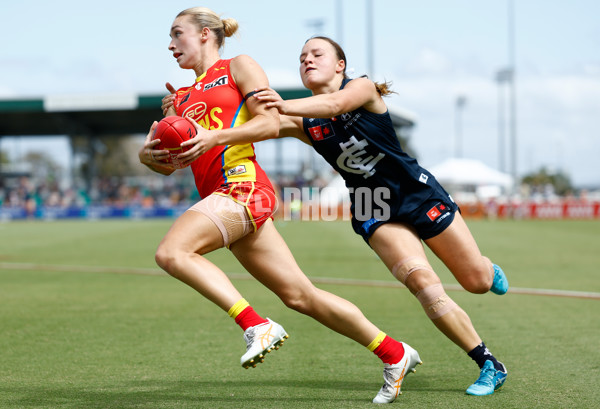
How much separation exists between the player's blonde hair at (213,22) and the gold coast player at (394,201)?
0.52 m

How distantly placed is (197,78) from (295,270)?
1427mm

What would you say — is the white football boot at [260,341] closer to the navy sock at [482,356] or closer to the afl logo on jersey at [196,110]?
the afl logo on jersey at [196,110]

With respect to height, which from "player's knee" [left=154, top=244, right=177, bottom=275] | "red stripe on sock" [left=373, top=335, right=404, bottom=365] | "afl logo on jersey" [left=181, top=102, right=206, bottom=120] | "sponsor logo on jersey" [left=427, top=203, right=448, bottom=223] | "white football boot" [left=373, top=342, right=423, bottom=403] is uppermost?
"afl logo on jersey" [left=181, top=102, right=206, bottom=120]

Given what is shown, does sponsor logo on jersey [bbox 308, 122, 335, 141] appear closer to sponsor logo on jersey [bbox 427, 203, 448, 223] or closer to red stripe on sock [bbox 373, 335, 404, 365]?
sponsor logo on jersey [bbox 427, 203, 448, 223]

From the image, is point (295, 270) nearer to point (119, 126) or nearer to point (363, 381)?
point (363, 381)

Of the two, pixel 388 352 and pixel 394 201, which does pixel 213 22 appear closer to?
pixel 394 201

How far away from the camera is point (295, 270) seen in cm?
467

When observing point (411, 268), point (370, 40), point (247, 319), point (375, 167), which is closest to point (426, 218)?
point (411, 268)

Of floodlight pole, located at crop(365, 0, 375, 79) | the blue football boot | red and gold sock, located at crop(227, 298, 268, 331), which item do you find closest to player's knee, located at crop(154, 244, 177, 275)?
red and gold sock, located at crop(227, 298, 268, 331)

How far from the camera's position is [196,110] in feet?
15.5

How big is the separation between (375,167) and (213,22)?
145cm

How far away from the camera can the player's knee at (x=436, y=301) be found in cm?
506

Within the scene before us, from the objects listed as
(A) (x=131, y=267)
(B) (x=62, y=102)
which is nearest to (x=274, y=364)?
(A) (x=131, y=267)

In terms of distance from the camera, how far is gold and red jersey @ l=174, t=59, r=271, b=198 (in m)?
4.64
